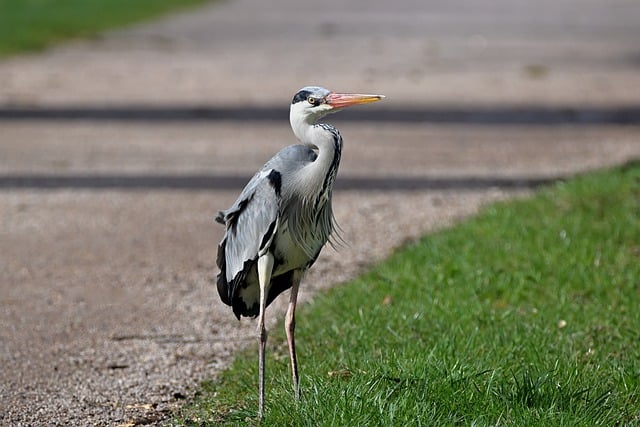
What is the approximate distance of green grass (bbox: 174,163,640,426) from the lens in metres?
4.59

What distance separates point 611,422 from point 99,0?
2107 cm

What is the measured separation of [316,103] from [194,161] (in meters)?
6.39

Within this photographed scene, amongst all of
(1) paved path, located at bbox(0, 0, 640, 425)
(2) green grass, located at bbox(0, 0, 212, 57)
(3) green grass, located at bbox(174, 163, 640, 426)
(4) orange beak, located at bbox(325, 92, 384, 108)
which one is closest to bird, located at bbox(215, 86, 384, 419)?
(4) orange beak, located at bbox(325, 92, 384, 108)

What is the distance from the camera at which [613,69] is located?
54.8 ft

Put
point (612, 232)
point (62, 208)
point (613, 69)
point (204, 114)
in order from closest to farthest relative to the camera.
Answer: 1. point (612, 232)
2. point (62, 208)
3. point (204, 114)
4. point (613, 69)

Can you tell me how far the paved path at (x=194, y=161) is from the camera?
19.7 feet

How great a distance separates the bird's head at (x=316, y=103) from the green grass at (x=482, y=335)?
3.51 feet

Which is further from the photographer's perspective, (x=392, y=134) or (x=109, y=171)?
(x=392, y=134)

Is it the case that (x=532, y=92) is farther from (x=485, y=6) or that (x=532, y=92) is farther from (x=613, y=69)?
(x=485, y=6)

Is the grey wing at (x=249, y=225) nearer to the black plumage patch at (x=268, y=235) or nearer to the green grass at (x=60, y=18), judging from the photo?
the black plumage patch at (x=268, y=235)

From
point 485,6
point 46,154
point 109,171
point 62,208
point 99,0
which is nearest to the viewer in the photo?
point 62,208

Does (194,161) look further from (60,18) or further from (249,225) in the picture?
(60,18)

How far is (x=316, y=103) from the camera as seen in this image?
4.45 meters

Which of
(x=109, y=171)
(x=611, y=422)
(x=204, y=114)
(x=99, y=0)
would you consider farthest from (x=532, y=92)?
(x=99, y=0)
